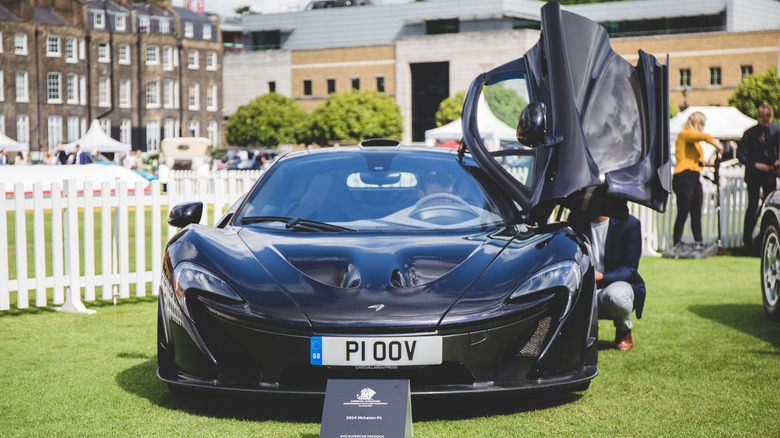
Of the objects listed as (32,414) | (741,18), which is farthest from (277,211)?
A: (741,18)

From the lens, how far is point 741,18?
76000 millimetres

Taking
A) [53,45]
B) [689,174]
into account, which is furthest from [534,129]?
[53,45]

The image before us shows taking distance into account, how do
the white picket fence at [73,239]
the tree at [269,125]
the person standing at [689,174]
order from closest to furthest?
the white picket fence at [73,239], the person standing at [689,174], the tree at [269,125]

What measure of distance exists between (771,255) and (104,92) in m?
74.6

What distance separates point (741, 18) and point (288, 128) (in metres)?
40.3

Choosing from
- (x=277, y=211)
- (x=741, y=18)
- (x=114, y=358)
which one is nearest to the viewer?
(x=277, y=211)

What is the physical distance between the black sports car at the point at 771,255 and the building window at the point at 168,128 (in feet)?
252

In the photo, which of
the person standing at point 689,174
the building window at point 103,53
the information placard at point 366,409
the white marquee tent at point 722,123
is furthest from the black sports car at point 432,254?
the building window at point 103,53

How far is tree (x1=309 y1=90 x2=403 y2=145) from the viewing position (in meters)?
73.4

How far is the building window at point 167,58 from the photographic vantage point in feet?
263

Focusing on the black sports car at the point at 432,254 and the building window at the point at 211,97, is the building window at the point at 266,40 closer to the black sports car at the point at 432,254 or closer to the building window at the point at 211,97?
the building window at the point at 211,97

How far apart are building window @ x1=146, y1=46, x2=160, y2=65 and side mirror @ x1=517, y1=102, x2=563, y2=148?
256 feet

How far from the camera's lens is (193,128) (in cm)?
8338

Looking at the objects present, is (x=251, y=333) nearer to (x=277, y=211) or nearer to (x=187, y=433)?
(x=187, y=433)
